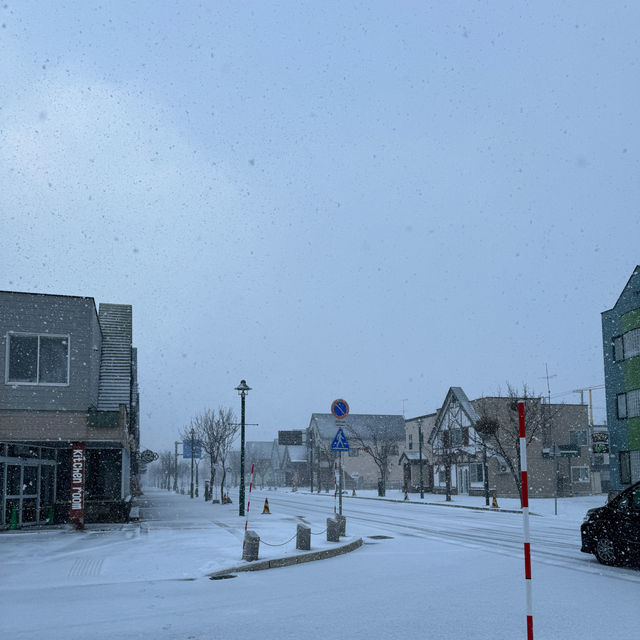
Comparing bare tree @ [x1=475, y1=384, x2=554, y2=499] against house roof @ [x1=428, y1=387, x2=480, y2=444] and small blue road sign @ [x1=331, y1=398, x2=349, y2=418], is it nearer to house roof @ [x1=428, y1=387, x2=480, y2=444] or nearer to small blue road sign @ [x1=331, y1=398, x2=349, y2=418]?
house roof @ [x1=428, y1=387, x2=480, y2=444]

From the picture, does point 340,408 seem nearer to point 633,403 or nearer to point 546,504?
point 633,403

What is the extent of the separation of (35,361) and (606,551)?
57.0 feet

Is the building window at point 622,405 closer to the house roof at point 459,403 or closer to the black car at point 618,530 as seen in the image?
the house roof at point 459,403

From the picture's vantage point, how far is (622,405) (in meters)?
39.4

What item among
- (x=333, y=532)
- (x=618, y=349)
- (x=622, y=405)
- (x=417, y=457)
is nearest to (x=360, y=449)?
(x=417, y=457)

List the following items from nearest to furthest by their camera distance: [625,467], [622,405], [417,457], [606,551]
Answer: [606,551]
[625,467]
[622,405]
[417,457]

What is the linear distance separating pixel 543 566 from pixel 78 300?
1660cm

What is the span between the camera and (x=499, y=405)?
54438 mm

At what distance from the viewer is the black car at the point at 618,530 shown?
12.5 meters

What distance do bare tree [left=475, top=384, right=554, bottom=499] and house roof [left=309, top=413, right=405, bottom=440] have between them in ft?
139

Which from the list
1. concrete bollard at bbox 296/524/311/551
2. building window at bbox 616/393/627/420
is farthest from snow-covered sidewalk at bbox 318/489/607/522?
concrete bollard at bbox 296/524/311/551

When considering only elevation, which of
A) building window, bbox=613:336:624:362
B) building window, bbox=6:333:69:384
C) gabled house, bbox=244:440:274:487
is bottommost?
gabled house, bbox=244:440:274:487

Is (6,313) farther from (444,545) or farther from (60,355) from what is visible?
(444,545)

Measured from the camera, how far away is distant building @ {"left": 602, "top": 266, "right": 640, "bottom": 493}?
37.7m
